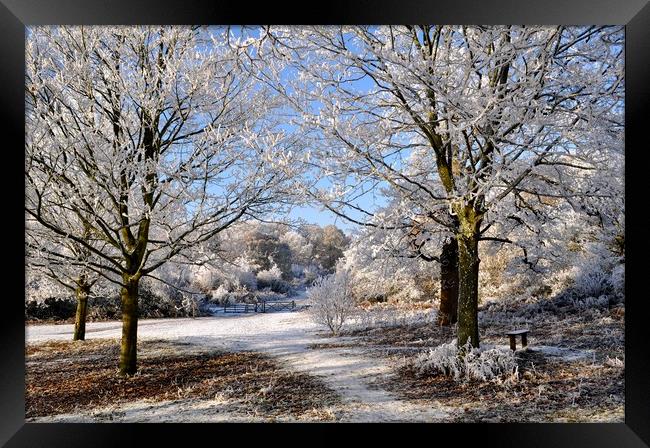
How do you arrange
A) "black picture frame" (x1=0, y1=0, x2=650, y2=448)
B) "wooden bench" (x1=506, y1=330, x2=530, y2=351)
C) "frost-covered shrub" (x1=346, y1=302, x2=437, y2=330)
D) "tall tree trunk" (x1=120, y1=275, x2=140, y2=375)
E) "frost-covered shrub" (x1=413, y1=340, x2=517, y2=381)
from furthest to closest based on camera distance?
"frost-covered shrub" (x1=346, y1=302, x2=437, y2=330) < "tall tree trunk" (x1=120, y1=275, x2=140, y2=375) < "wooden bench" (x1=506, y1=330, x2=530, y2=351) < "frost-covered shrub" (x1=413, y1=340, x2=517, y2=381) < "black picture frame" (x1=0, y1=0, x2=650, y2=448)

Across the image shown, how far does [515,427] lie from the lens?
2.89m

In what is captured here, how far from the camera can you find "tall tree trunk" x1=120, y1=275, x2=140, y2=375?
12.0ft

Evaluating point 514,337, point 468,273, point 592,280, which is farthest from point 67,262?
point 592,280

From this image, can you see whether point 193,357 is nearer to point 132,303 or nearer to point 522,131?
point 132,303

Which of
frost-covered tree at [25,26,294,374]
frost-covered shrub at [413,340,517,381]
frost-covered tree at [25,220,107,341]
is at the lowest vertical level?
frost-covered shrub at [413,340,517,381]

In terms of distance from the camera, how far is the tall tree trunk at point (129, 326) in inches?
144

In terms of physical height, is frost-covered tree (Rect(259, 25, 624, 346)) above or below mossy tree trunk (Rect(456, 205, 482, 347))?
above

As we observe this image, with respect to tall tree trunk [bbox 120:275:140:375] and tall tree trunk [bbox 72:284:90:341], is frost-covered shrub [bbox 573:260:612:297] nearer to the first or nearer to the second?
tall tree trunk [bbox 120:275:140:375]

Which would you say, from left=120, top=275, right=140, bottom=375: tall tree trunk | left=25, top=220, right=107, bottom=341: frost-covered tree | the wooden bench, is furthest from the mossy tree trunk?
left=25, top=220, right=107, bottom=341: frost-covered tree

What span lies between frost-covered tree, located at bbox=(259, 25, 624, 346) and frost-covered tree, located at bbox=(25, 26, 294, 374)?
0.52 metres

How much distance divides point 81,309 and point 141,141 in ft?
6.97
